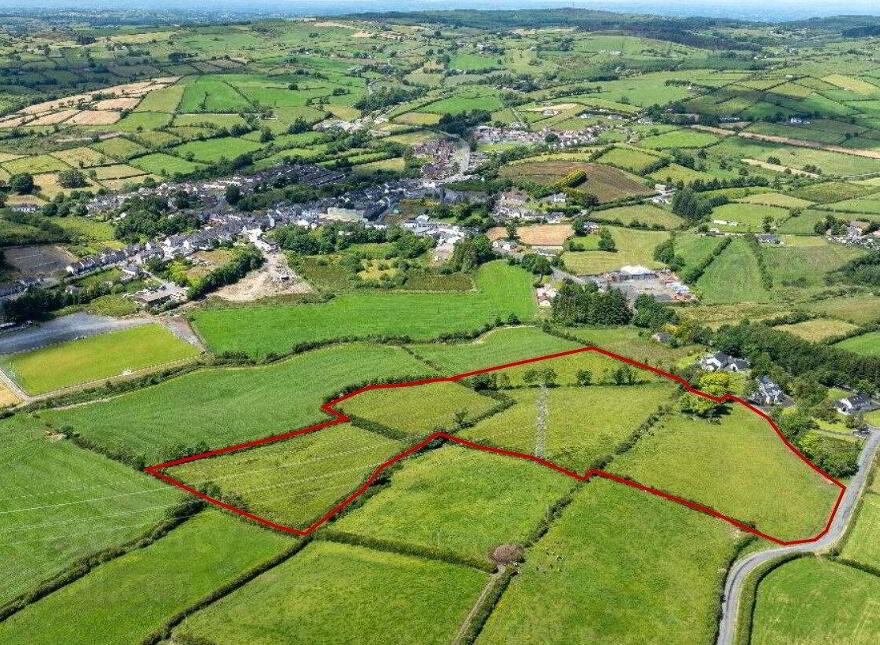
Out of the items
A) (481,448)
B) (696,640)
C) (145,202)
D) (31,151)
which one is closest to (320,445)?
(481,448)

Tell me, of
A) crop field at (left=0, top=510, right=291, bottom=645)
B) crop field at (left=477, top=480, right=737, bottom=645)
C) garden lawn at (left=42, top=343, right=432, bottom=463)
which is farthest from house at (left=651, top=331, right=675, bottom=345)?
crop field at (left=0, top=510, right=291, bottom=645)

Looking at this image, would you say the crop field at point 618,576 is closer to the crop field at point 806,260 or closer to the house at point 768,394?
the house at point 768,394

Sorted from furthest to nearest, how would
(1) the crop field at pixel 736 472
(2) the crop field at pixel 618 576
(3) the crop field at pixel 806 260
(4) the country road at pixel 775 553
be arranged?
1. (3) the crop field at pixel 806 260
2. (1) the crop field at pixel 736 472
3. (4) the country road at pixel 775 553
4. (2) the crop field at pixel 618 576

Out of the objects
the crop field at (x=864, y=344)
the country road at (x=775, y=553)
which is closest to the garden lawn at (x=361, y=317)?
the crop field at (x=864, y=344)

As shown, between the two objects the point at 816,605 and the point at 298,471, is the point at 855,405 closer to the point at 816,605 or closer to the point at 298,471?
the point at 816,605

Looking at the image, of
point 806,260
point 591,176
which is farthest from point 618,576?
point 591,176
